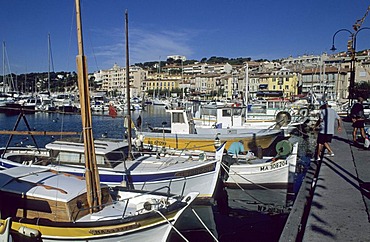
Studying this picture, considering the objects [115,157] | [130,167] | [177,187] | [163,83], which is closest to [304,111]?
[177,187]

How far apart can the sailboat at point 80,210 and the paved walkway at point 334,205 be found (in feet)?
9.95

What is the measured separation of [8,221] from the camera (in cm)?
736

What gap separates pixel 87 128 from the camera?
7.96 meters

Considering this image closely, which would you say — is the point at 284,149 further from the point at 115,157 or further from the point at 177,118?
the point at 115,157

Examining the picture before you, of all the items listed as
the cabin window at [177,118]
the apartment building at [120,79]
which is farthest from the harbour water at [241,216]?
the apartment building at [120,79]

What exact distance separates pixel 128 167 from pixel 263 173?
6.70 m

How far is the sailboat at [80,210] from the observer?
7.72 meters

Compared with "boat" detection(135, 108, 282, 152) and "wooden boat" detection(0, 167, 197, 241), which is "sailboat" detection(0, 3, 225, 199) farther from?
"boat" detection(135, 108, 282, 152)

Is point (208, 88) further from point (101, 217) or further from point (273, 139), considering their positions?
point (101, 217)

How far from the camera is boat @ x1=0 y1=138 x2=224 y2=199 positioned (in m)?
12.2

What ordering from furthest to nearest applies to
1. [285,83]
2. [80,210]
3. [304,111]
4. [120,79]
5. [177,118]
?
1. [120,79]
2. [285,83]
3. [304,111]
4. [177,118]
5. [80,210]

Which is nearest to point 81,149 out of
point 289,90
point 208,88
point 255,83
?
point 289,90

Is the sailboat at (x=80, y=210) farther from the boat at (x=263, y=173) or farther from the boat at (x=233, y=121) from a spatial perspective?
the boat at (x=233, y=121)

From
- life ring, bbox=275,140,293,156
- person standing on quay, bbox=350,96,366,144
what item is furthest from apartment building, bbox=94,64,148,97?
person standing on quay, bbox=350,96,366,144
